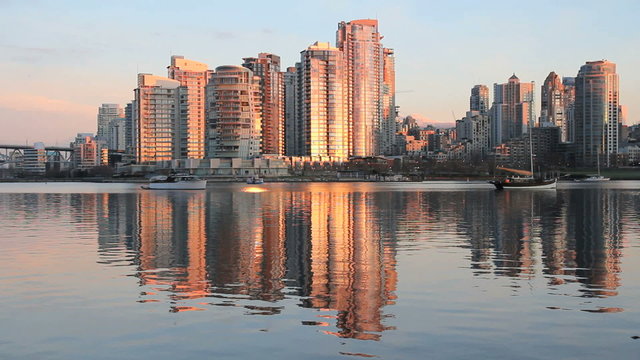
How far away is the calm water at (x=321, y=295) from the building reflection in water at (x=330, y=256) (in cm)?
11

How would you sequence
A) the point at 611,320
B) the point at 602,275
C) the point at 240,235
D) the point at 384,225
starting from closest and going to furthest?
the point at 611,320 < the point at 602,275 < the point at 240,235 < the point at 384,225

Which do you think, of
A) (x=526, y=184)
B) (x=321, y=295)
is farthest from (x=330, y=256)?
(x=526, y=184)

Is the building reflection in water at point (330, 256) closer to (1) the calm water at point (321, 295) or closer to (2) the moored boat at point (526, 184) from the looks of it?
Result: (1) the calm water at point (321, 295)

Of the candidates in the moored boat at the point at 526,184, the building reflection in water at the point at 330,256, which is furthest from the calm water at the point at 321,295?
the moored boat at the point at 526,184

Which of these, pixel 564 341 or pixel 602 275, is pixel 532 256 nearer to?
pixel 602 275

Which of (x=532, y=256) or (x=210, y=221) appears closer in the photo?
→ (x=532, y=256)

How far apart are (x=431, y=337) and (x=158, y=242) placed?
24599 mm

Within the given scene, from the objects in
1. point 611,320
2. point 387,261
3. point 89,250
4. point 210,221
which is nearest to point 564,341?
point 611,320

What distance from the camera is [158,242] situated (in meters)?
37.0

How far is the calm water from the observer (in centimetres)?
1520

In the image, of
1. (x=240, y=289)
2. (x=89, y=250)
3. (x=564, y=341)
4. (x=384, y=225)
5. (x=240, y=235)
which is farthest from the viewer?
(x=384, y=225)

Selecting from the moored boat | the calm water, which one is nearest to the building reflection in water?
the calm water

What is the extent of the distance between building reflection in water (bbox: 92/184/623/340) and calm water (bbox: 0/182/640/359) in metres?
0.11

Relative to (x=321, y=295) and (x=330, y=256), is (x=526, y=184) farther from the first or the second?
(x=321, y=295)
